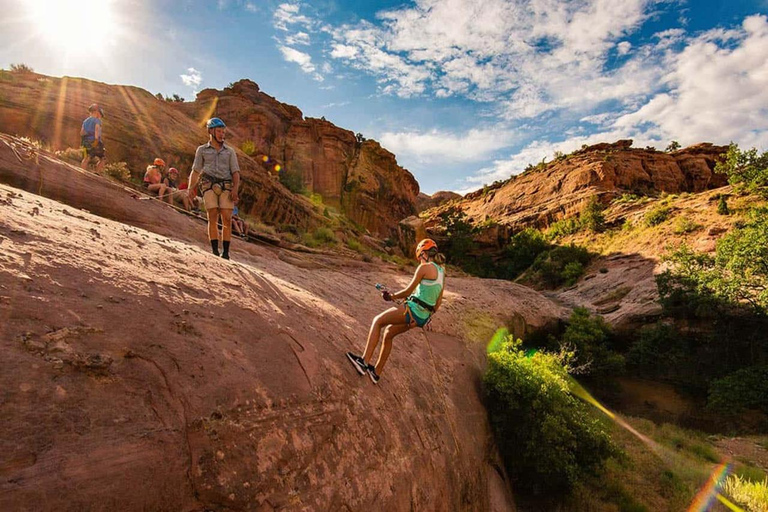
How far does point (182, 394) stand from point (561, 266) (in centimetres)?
3951

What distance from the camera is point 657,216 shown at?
3191 centimetres

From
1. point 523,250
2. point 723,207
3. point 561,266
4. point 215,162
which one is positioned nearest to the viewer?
point 215,162

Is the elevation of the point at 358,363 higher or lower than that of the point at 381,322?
lower

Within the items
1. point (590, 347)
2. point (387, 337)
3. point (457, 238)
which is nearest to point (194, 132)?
point (387, 337)

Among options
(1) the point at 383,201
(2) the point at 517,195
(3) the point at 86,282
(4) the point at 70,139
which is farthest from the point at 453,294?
(2) the point at 517,195

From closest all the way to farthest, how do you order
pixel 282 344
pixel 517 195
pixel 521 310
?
pixel 282 344
pixel 521 310
pixel 517 195

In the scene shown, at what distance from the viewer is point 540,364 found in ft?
34.8

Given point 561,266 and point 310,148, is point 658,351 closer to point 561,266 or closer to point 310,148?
point 561,266

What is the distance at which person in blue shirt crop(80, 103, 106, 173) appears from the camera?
9.37 metres

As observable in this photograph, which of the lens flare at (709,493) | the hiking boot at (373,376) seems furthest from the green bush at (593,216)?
the hiking boot at (373,376)

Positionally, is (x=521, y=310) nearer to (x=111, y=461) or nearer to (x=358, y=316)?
(x=358, y=316)

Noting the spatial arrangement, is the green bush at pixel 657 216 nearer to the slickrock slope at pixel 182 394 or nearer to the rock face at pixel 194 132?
the rock face at pixel 194 132

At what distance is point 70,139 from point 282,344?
16.5 metres

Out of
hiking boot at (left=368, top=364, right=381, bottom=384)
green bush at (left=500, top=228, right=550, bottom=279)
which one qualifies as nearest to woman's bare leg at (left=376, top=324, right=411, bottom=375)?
hiking boot at (left=368, top=364, right=381, bottom=384)
